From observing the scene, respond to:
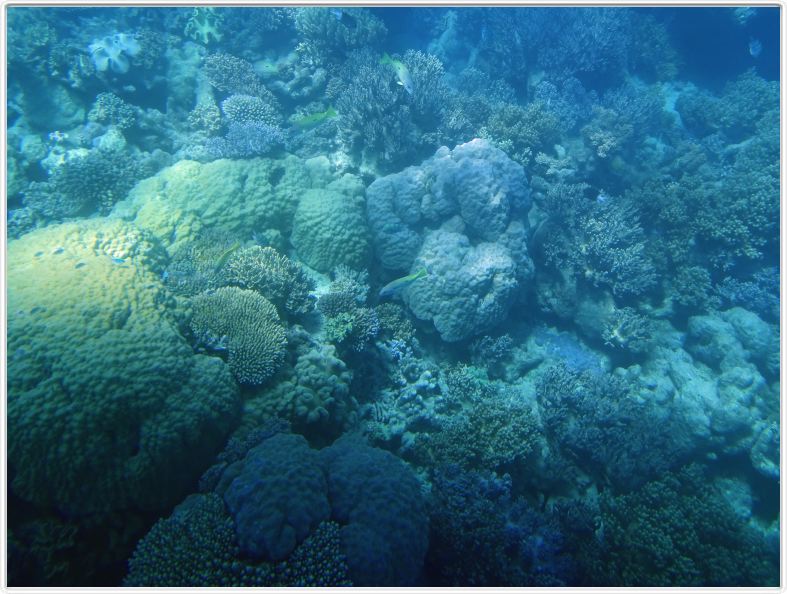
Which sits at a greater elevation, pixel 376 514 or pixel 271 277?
pixel 271 277

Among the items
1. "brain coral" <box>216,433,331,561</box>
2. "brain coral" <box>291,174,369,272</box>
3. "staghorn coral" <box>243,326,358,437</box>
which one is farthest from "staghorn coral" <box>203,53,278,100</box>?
"brain coral" <box>216,433,331,561</box>

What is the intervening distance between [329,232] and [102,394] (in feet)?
Answer: 11.5

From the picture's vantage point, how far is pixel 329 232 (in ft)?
19.7

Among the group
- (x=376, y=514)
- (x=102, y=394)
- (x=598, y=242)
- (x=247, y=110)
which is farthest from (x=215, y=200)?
A: (x=598, y=242)

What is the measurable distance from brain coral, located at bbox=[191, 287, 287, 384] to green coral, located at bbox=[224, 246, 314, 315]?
41cm

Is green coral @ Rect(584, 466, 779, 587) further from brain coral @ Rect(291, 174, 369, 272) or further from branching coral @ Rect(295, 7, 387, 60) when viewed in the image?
branching coral @ Rect(295, 7, 387, 60)

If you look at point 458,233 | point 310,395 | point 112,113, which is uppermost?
point 112,113

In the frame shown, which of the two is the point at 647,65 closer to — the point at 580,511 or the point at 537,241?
the point at 537,241

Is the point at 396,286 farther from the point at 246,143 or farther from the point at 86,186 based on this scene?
the point at 86,186

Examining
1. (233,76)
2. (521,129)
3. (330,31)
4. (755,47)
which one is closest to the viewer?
(521,129)

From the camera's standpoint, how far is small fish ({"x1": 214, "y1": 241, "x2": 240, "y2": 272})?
18.0 ft

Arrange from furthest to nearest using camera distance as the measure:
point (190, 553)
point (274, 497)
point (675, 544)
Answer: point (675, 544), point (274, 497), point (190, 553)

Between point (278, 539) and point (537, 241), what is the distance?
6.31m

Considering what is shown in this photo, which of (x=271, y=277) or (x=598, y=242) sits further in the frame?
(x=598, y=242)
